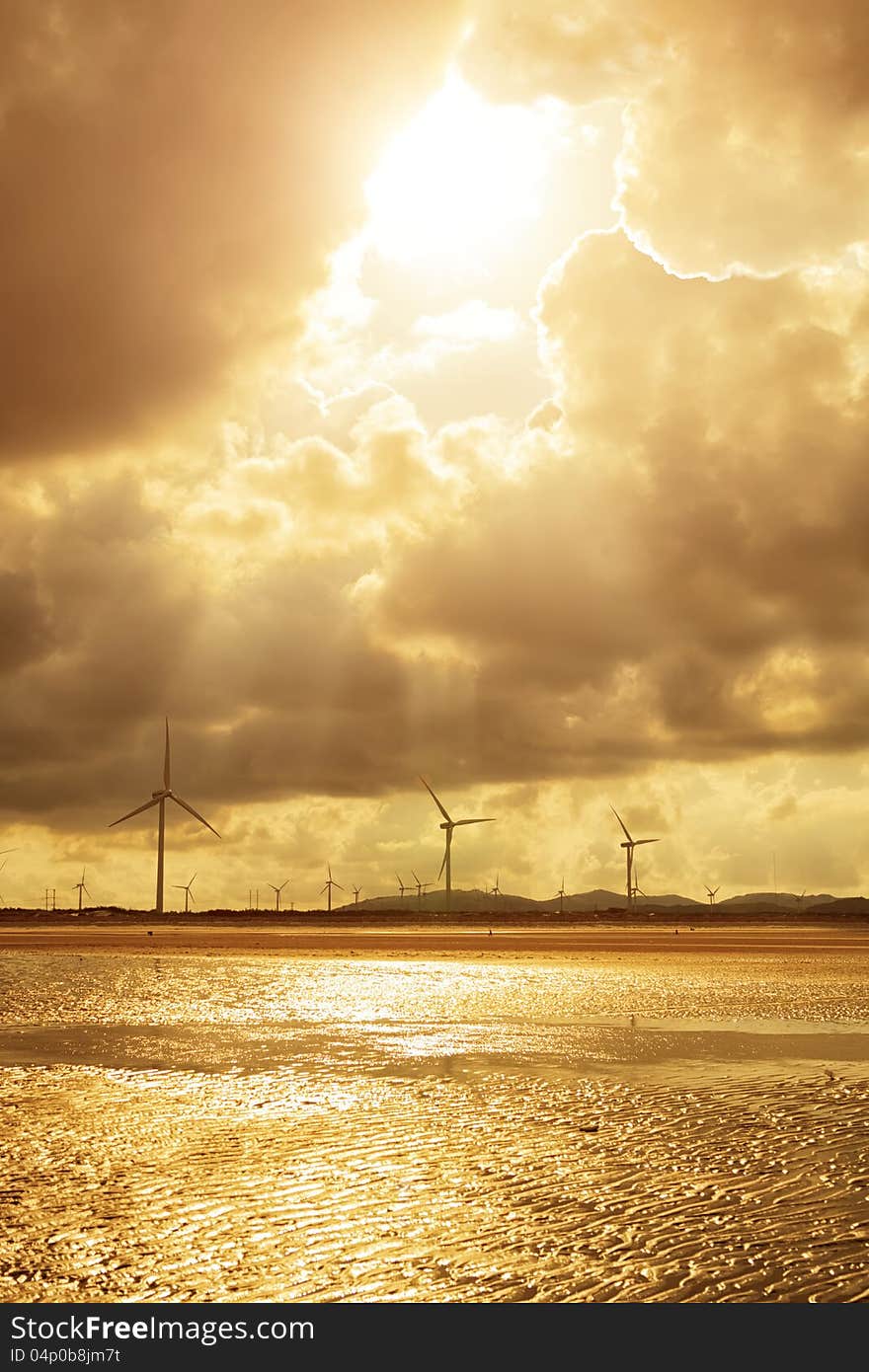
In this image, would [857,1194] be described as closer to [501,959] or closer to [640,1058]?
[640,1058]

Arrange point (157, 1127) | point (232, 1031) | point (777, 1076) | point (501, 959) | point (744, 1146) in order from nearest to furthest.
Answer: point (744, 1146)
point (157, 1127)
point (777, 1076)
point (232, 1031)
point (501, 959)

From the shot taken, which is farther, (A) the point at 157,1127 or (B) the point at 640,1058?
(B) the point at 640,1058

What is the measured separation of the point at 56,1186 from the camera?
1076 cm

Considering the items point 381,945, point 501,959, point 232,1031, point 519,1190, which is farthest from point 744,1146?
point 381,945

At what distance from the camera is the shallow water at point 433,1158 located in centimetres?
835

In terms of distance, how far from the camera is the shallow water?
835 centimetres

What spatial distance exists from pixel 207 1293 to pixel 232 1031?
16113 mm

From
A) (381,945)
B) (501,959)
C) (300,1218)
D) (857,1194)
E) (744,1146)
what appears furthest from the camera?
(381,945)

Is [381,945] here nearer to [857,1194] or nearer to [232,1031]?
[232,1031]

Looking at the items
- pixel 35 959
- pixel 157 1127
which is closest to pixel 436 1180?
pixel 157 1127

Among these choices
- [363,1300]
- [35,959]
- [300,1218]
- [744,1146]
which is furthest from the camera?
[35,959]

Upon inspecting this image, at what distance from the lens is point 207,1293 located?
7.92 meters

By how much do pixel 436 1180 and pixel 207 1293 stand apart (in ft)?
11.4

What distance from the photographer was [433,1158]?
12.0m
